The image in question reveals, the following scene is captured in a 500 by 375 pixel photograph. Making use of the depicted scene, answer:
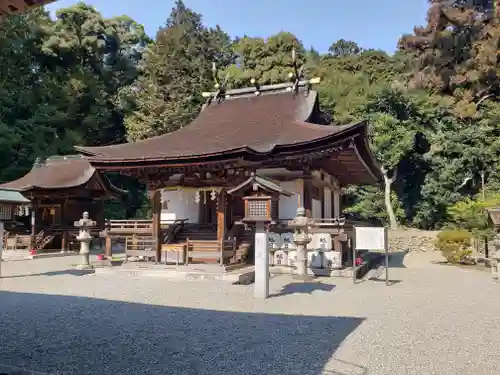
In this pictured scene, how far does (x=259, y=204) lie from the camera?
27.7 ft

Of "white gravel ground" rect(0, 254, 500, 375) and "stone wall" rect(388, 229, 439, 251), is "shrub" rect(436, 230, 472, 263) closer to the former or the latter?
"white gravel ground" rect(0, 254, 500, 375)

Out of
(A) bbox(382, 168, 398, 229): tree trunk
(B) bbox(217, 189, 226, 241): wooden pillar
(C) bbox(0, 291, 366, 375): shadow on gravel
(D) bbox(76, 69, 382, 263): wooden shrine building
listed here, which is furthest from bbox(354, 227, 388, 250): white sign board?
(A) bbox(382, 168, 398, 229): tree trunk

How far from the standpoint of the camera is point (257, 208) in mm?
8422

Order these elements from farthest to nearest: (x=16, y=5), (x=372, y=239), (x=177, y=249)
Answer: (x=177, y=249) → (x=372, y=239) → (x=16, y=5)

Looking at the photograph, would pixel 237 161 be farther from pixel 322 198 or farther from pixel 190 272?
pixel 322 198

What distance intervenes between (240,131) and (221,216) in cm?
388

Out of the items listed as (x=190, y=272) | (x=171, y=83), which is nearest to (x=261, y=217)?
(x=190, y=272)

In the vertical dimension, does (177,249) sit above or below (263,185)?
below

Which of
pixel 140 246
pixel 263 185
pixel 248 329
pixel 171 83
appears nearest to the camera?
pixel 248 329

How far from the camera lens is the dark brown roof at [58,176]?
20391mm

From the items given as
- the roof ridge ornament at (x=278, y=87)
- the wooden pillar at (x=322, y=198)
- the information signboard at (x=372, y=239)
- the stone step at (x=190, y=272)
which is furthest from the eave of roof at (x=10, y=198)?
the wooden pillar at (x=322, y=198)

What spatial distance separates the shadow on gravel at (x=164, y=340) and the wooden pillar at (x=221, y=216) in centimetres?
479

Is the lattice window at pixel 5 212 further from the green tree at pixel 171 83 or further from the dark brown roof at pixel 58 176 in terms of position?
the green tree at pixel 171 83

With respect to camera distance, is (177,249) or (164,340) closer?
(164,340)
